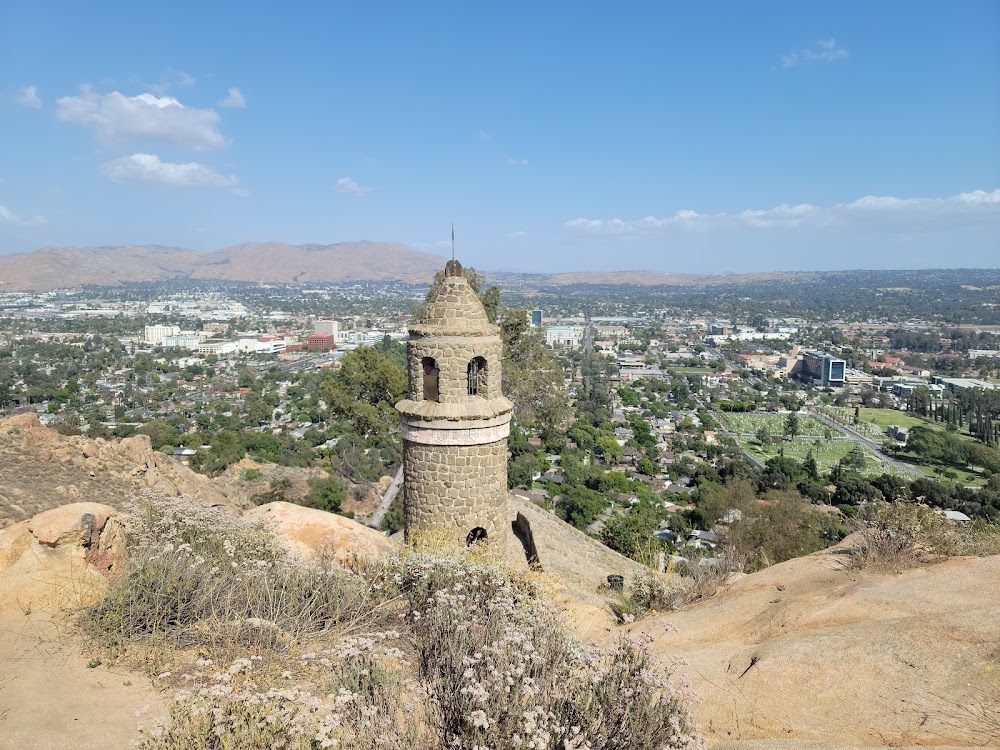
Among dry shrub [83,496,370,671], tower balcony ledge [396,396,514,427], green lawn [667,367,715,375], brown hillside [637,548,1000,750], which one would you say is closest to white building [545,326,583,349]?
green lawn [667,367,715,375]

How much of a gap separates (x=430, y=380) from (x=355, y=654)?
527 centimetres

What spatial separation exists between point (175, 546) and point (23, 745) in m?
2.70

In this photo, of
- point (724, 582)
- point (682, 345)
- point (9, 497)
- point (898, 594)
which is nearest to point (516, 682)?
point (898, 594)

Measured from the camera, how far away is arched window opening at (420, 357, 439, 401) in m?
9.05

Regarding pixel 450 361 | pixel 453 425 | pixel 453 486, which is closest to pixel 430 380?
pixel 450 361

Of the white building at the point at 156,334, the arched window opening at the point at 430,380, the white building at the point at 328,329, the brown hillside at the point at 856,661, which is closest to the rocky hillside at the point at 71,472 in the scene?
the arched window opening at the point at 430,380

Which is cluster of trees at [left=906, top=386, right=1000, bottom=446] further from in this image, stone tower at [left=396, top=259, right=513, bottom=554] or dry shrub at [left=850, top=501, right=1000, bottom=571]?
stone tower at [left=396, top=259, right=513, bottom=554]

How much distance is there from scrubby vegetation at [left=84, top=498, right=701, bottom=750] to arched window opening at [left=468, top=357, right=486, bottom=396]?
239 centimetres

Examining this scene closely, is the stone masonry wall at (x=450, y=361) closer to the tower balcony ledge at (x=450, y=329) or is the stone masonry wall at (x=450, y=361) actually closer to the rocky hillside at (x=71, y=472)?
the tower balcony ledge at (x=450, y=329)

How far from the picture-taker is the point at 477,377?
9.15m

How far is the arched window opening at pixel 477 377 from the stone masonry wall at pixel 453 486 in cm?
83

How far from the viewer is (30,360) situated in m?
81.7

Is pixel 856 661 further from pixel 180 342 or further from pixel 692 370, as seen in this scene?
pixel 180 342

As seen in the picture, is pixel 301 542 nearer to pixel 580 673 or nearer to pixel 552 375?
pixel 580 673
